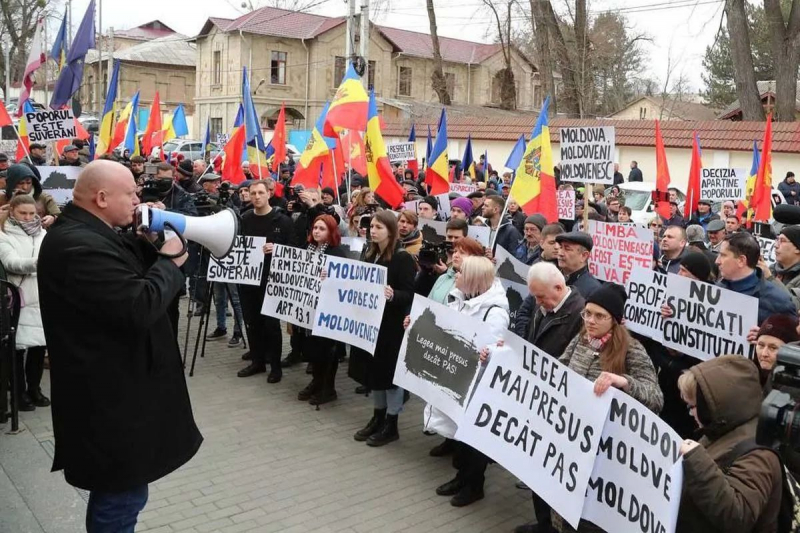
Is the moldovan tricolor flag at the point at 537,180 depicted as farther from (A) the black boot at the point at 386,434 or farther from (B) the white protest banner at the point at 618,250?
(A) the black boot at the point at 386,434

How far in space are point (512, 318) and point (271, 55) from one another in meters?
47.8

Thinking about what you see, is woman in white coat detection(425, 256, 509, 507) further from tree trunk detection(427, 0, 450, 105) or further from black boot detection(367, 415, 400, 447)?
tree trunk detection(427, 0, 450, 105)

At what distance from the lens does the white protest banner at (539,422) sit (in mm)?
3896

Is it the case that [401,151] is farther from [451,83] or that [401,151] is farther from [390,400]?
[451,83]

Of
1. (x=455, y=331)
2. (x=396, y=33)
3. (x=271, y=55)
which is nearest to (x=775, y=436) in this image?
(x=455, y=331)

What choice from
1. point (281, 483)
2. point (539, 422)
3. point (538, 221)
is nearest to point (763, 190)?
point (538, 221)

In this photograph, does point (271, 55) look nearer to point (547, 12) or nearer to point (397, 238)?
point (547, 12)

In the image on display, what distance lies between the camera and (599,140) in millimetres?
8555

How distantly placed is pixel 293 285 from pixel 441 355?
2410 millimetres

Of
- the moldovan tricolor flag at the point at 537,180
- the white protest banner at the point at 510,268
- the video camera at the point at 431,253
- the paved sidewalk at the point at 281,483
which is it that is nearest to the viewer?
the paved sidewalk at the point at 281,483

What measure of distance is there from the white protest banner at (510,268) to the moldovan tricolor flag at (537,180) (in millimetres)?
1150

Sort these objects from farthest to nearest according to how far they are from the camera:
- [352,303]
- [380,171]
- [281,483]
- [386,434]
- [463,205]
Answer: [463,205] < [380,171] < [352,303] < [386,434] < [281,483]

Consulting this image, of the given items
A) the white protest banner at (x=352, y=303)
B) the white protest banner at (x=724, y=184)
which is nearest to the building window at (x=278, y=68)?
the white protest banner at (x=724, y=184)

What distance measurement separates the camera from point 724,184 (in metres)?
13.0
